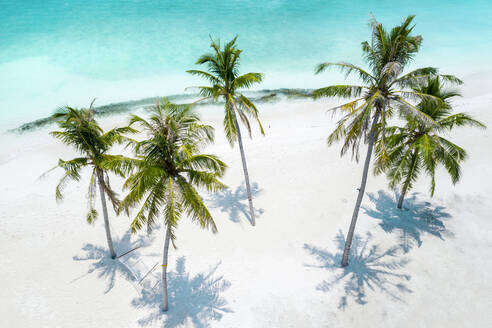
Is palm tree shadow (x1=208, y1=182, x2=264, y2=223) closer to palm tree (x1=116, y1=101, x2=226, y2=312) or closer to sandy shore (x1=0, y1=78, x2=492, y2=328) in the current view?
sandy shore (x1=0, y1=78, x2=492, y2=328)

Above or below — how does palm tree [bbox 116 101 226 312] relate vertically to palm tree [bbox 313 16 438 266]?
below

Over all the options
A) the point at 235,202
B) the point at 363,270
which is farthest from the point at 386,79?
the point at 235,202

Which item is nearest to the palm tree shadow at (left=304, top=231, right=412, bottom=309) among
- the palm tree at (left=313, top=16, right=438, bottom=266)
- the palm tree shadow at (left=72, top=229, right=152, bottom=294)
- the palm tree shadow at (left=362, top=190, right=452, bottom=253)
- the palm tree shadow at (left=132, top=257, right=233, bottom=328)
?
the palm tree shadow at (left=362, top=190, right=452, bottom=253)

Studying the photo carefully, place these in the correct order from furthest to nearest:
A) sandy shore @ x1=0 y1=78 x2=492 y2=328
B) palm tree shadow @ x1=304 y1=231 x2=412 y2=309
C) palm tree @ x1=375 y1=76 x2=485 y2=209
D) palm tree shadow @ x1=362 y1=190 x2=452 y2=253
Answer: palm tree shadow @ x1=362 y1=190 x2=452 y2=253 → palm tree shadow @ x1=304 y1=231 x2=412 y2=309 → palm tree @ x1=375 y1=76 x2=485 y2=209 → sandy shore @ x1=0 y1=78 x2=492 y2=328

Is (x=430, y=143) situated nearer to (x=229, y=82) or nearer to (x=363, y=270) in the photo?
(x=363, y=270)

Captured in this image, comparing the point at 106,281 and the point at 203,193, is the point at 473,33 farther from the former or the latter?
the point at 106,281

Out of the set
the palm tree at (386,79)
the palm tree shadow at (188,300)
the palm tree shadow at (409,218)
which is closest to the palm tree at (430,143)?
the palm tree at (386,79)
